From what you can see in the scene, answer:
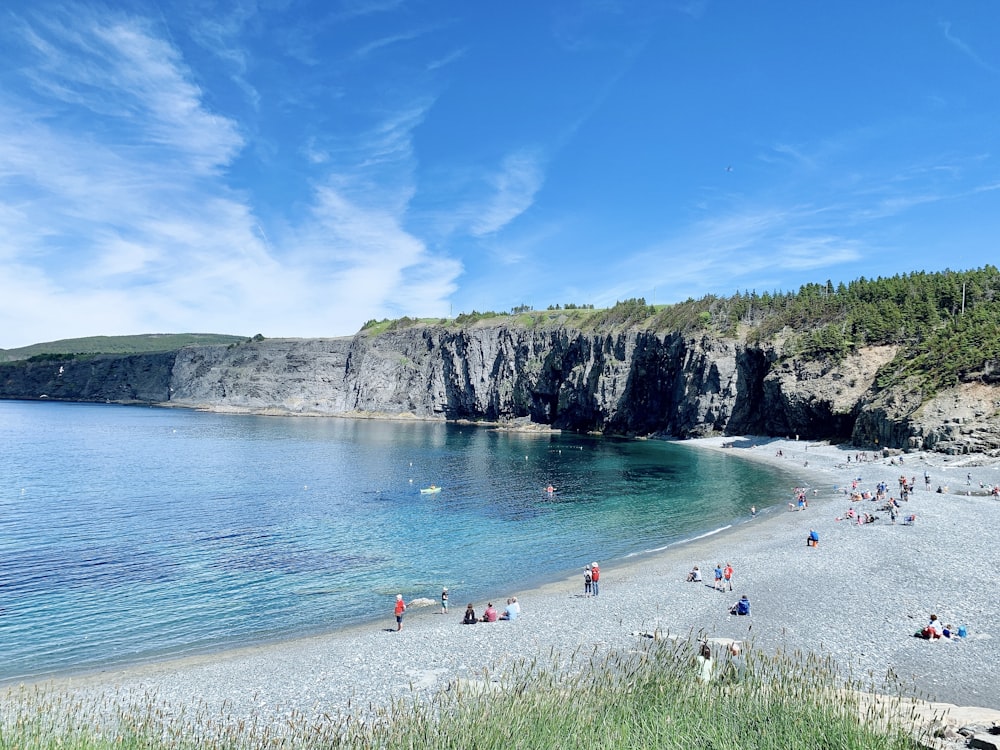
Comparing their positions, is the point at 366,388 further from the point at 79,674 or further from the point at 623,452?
the point at 79,674

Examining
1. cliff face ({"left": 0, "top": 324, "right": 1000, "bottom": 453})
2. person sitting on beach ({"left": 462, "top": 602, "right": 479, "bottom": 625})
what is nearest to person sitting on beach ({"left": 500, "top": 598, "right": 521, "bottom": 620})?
person sitting on beach ({"left": 462, "top": 602, "right": 479, "bottom": 625})

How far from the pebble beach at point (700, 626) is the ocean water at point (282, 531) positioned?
2.38 m

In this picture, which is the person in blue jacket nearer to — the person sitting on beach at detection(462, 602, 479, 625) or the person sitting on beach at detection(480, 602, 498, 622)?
the person sitting on beach at detection(480, 602, 498, 622)

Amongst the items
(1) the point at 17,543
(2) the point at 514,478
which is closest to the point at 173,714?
(1) the point at 17,543

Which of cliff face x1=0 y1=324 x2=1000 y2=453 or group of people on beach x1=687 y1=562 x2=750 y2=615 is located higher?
cliff face x1=0 y1=324 x2=1000 y2=453

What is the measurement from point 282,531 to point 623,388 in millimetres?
98728

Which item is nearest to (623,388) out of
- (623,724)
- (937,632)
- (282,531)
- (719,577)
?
(282,531)

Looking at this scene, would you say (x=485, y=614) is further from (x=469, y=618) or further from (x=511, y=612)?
(x=511, y=612)

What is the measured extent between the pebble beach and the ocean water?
2.38 meters

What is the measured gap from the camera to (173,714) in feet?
55.3

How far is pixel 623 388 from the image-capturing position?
5133 inches

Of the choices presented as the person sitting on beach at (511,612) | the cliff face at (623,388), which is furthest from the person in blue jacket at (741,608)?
the cliff face at (623,388)

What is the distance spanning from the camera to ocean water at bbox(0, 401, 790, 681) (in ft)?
84.1

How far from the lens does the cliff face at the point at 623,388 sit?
7281 centimetres
